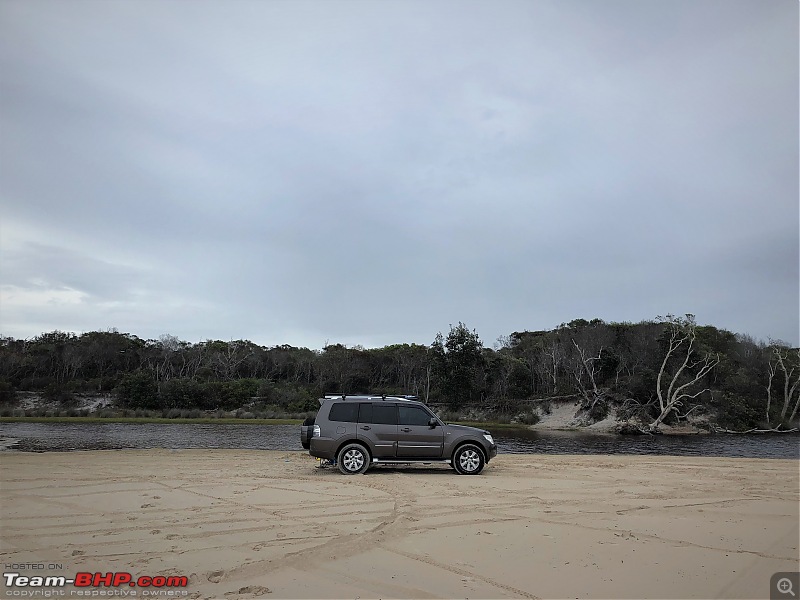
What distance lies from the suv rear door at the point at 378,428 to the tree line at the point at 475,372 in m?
38.7

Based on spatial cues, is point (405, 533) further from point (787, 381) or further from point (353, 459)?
point (787, 381)

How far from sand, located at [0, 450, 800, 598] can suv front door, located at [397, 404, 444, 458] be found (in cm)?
125

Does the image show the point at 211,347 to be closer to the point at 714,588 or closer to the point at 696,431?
the point at 696,431

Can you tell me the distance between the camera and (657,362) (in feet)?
192

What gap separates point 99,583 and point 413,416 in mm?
9550

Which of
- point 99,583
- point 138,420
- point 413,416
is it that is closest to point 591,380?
point 138,420

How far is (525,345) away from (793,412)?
34.1 meters

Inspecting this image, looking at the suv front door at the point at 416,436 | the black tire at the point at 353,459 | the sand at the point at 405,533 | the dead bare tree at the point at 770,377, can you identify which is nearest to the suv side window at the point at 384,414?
the suv front door at the point at 416,436

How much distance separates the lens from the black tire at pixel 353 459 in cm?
1366

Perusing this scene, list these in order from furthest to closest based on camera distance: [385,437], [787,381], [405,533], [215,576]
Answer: [787,381], [385,437], [405,533], [215,576]

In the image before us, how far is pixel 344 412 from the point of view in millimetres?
14000

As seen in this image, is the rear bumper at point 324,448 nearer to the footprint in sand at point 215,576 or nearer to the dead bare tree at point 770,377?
the footprint in sand at point 215,576

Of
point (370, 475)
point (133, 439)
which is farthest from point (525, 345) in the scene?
point (370, 475)

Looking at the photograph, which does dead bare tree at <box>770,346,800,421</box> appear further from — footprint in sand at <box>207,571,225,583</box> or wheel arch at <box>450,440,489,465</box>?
footprint in sand at <box>207,571,225,583</box>
